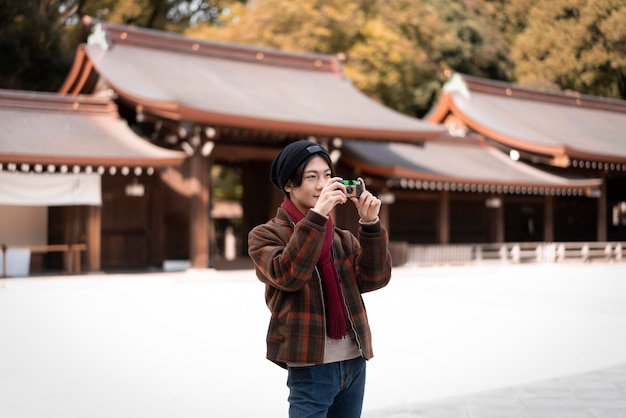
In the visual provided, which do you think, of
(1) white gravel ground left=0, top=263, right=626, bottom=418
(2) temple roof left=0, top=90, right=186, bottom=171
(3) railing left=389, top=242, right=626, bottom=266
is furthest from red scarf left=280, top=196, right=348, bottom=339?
(3) railing left=389, top=242, right=626, bottom=266

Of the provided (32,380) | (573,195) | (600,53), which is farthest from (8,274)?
(573,195)

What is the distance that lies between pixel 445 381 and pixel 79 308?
6655 millimetres

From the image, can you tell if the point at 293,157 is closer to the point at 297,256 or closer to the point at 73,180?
the point at 297,256

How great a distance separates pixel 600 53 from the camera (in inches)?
900

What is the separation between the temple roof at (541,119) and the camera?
25.5 metres

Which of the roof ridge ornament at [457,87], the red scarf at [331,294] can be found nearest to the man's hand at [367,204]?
the red scarf at [331,294]

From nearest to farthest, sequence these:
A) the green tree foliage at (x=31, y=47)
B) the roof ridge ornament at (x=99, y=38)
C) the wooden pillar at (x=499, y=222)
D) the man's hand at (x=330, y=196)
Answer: the man's hand at (x=330, y=196), the roof ridge ornament at (x=99, y=38), the wooden pillar at (x=499, y=222), the green tree foliage at (x=31, y=47)

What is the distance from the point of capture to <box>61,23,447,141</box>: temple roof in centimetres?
1817

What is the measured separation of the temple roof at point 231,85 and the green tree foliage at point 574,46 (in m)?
4.82

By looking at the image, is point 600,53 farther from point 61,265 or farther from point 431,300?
point 61,265

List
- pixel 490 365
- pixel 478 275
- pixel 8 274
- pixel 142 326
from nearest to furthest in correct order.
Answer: pixel 490 365 < pixel 142 326 < pixel 8 274 < pixel 478 275

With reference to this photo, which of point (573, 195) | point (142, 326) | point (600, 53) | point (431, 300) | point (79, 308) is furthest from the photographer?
point (573, 195)

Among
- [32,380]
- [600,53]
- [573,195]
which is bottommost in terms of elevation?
[32,380]

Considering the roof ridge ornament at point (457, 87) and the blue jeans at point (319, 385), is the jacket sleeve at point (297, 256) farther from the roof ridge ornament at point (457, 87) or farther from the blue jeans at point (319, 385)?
the roof ridge ornament at point (457, 87)
